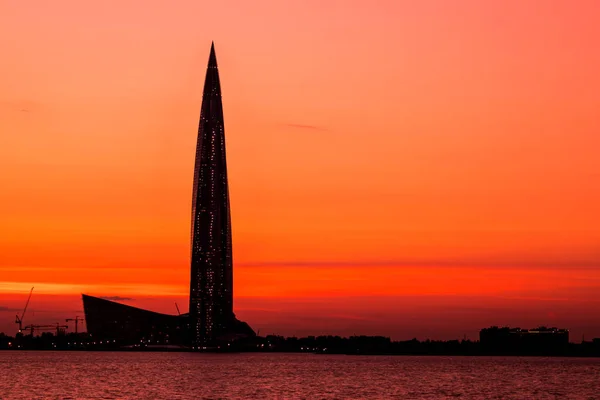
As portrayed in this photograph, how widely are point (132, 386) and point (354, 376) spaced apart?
150 feet

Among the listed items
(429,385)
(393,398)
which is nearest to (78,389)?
(393,398)

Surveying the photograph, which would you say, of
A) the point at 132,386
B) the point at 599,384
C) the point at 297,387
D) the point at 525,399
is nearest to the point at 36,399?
the point at 132,386

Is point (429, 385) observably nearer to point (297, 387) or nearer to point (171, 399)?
point (297, 387)

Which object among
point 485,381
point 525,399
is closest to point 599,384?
point 485,381

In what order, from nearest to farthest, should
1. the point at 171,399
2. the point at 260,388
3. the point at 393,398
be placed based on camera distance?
the point at 171,399
the point at 393,398
the point at 260,388

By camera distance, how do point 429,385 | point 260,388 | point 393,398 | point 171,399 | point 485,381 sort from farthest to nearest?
point 485,381 → point 429,385 → point 260,388 → point 393,398 → point 171,399

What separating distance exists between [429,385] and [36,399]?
54107mm

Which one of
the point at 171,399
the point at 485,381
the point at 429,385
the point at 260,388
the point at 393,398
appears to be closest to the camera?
the point at 171,399

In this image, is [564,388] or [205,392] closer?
[205,392]

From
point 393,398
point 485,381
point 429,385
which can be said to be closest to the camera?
point 393,398

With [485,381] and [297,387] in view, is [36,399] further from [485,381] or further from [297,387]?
[485,381]

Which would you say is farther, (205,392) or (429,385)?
(429,385)

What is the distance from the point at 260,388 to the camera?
116 meters

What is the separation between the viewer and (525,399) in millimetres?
110188
